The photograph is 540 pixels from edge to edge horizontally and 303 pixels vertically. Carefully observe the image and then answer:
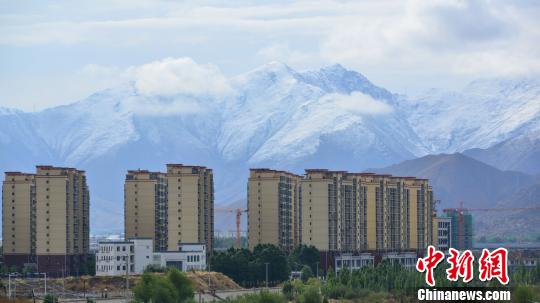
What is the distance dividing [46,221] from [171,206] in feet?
48.7

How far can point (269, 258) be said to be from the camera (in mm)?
169000

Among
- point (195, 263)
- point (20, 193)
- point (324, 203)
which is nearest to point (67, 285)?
point (195, 263)

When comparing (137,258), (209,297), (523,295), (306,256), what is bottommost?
(209,297)

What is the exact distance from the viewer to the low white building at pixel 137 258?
16838cm

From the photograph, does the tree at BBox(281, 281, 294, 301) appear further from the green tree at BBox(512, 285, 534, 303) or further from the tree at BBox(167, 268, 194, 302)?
the green tree at BBox(512, 285, 534, 303)

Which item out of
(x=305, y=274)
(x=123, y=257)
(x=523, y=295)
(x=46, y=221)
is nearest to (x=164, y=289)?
(x=523, y=295)

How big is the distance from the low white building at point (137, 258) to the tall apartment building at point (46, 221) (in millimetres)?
12299

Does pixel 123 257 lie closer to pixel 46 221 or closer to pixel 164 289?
pixel 46 221

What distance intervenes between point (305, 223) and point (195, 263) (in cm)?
2539

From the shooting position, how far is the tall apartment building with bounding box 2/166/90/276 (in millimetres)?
182750

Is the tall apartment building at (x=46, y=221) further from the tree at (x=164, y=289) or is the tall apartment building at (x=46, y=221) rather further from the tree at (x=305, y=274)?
the tree at (x=164, y=289)

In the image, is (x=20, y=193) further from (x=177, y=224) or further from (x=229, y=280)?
(x=229, y=280)

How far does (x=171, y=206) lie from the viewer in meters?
188

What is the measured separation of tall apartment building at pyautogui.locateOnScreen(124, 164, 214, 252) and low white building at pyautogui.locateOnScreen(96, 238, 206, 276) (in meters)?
9.57
